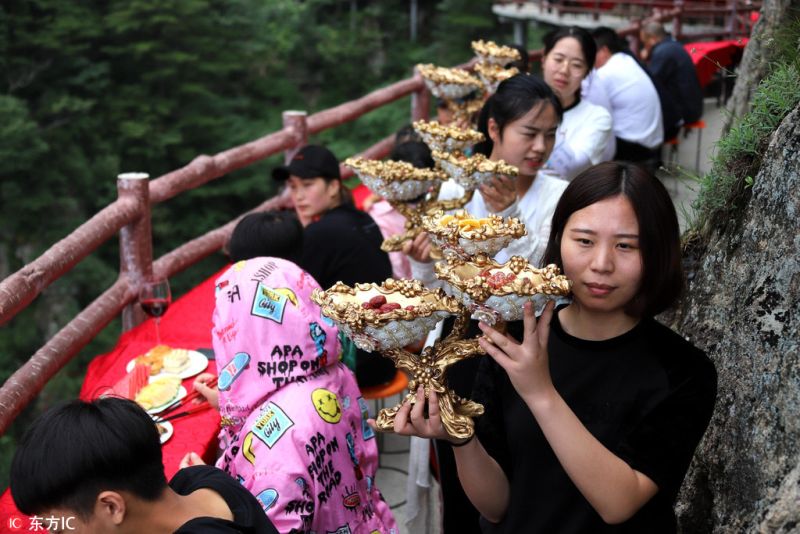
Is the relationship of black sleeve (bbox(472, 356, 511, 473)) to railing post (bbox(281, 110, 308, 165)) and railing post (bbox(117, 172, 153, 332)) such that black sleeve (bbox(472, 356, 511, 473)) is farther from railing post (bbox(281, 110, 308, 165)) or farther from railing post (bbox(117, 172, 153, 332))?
railing post (bbox(281, 110, 308, 165))

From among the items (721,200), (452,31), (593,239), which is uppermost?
(593,239)

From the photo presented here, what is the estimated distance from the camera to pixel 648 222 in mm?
1602

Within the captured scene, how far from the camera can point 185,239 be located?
19422mm

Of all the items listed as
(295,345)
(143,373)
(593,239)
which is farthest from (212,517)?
(143,373)

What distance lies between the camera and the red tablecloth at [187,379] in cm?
249

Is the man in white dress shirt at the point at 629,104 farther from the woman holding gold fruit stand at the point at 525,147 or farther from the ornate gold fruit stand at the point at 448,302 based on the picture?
the ornate gold fruit stand at the point at 448,302

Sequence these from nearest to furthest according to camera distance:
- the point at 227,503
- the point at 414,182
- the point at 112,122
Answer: the point at 227,503, the point at 414,182, the point at 112,122

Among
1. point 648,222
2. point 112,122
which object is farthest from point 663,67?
point 112,122

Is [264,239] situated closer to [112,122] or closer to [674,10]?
[674,10]

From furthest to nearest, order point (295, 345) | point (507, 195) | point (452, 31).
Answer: point (452, 31)
point (507, 195)
point (295, 345)

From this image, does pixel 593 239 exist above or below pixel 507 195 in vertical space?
above

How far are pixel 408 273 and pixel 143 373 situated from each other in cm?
174

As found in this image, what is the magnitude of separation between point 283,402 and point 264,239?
2.01 feet

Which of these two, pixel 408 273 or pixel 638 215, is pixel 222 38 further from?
pixel 638 215
